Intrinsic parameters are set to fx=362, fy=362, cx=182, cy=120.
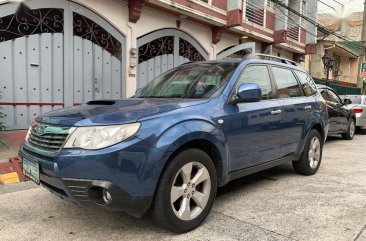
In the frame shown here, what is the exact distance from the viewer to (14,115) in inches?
302

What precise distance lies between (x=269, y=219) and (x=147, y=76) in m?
7.50

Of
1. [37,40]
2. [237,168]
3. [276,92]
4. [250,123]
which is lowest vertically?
[237,168]

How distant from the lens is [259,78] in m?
4.52

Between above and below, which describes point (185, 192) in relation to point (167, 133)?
below

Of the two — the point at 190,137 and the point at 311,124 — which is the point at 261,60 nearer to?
the point at 311,124

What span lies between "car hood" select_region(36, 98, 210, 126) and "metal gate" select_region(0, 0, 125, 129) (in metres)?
4.67

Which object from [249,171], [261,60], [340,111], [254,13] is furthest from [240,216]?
[254,13]

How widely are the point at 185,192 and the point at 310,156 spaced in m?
2.90

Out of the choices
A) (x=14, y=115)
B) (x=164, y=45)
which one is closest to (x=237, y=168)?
(x=14, y=115)

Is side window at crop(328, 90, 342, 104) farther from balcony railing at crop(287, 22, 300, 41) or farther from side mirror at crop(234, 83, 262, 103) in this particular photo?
balcony railing at crop(287, 22, 300, 41)

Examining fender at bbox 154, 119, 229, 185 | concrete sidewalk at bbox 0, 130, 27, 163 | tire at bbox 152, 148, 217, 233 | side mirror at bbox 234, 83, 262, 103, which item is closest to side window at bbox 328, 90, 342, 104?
side mirror at bbox 234, 83, 262, 103

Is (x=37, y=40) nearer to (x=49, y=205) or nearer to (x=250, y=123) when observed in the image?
(x=49, y=205)

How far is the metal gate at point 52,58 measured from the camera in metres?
7.52

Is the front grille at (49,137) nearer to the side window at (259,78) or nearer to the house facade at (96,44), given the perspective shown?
the side window at (259,78)
